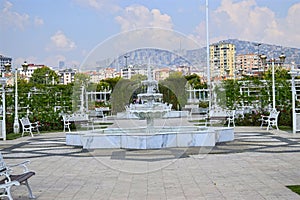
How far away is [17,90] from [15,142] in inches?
204

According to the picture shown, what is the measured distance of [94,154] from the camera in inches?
461

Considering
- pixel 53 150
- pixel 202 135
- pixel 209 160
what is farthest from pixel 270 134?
pixel 53 150

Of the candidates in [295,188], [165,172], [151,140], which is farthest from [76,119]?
[295,188]

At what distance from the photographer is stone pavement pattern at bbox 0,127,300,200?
22.8 ft

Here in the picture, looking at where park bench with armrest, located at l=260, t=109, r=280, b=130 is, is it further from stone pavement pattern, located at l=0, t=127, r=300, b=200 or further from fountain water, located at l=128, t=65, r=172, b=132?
fountain water, located at l=128, t=65, r=172, b=132

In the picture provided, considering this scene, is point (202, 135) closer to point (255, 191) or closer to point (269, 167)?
point (269, 167)

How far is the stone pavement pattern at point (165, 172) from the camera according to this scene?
695cm

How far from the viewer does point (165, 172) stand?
29.1 ft

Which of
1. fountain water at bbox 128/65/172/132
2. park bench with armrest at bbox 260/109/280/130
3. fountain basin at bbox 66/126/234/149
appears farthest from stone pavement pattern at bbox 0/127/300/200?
park bench with armrest at bbox 260/109/280/130

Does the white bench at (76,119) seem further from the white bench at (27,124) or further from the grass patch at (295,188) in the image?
the grass patch at (295,188)

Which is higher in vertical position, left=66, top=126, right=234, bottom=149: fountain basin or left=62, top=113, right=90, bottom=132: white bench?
left=62, top=113, right=90, bottom=132: white bench

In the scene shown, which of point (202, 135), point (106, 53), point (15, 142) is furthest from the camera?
point (15, 142)

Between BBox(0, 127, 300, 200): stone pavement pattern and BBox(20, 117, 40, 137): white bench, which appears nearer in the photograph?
BBox(0, 127, 300, 200): stone pavement pattern

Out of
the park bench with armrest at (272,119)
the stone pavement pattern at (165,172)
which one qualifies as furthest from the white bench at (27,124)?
the park bench with armrest at (272,119)
